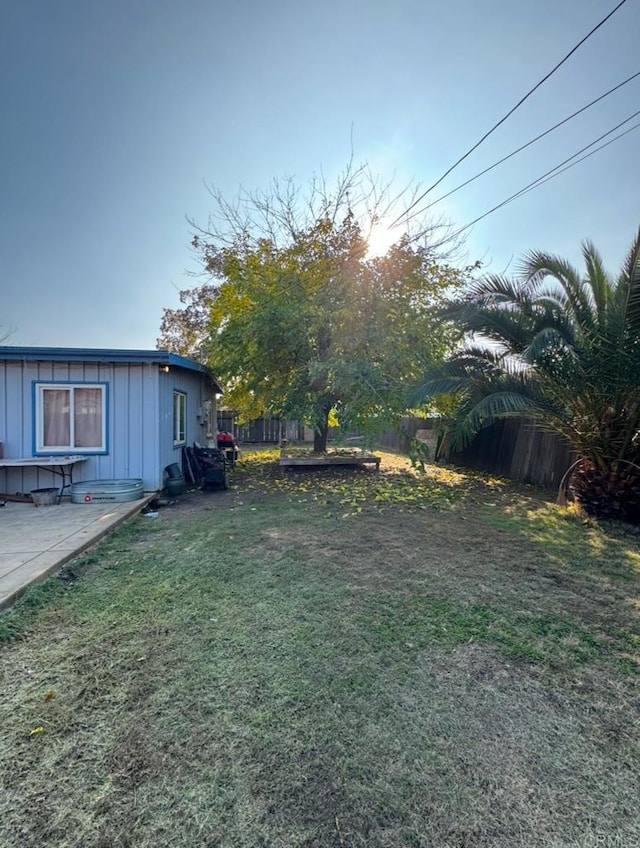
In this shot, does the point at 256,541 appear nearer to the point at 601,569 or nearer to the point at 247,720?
the point at 247,720

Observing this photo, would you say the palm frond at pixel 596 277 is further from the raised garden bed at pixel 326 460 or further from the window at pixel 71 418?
the window at pixel 71 418

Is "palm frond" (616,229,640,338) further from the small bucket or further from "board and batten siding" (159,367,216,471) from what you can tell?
the small bucket

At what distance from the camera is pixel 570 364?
547 centimetres

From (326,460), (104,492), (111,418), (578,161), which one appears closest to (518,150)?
(578,161)

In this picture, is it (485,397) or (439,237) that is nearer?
(485,397)

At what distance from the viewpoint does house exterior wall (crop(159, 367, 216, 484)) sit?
7234mm

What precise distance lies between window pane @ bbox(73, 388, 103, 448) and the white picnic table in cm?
28

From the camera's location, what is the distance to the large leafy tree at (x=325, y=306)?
799 centimetres

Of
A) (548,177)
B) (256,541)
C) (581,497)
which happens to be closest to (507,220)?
(548,177)

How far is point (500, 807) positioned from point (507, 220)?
1025 cm

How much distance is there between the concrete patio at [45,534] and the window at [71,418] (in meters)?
0.99

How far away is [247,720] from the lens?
6.43ft

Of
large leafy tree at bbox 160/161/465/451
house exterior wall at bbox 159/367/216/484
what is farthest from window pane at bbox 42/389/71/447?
large leafy tree at bbox 160/161/465/451

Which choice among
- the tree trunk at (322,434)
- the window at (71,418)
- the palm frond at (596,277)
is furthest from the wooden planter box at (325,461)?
the palm frond at (596,277)
